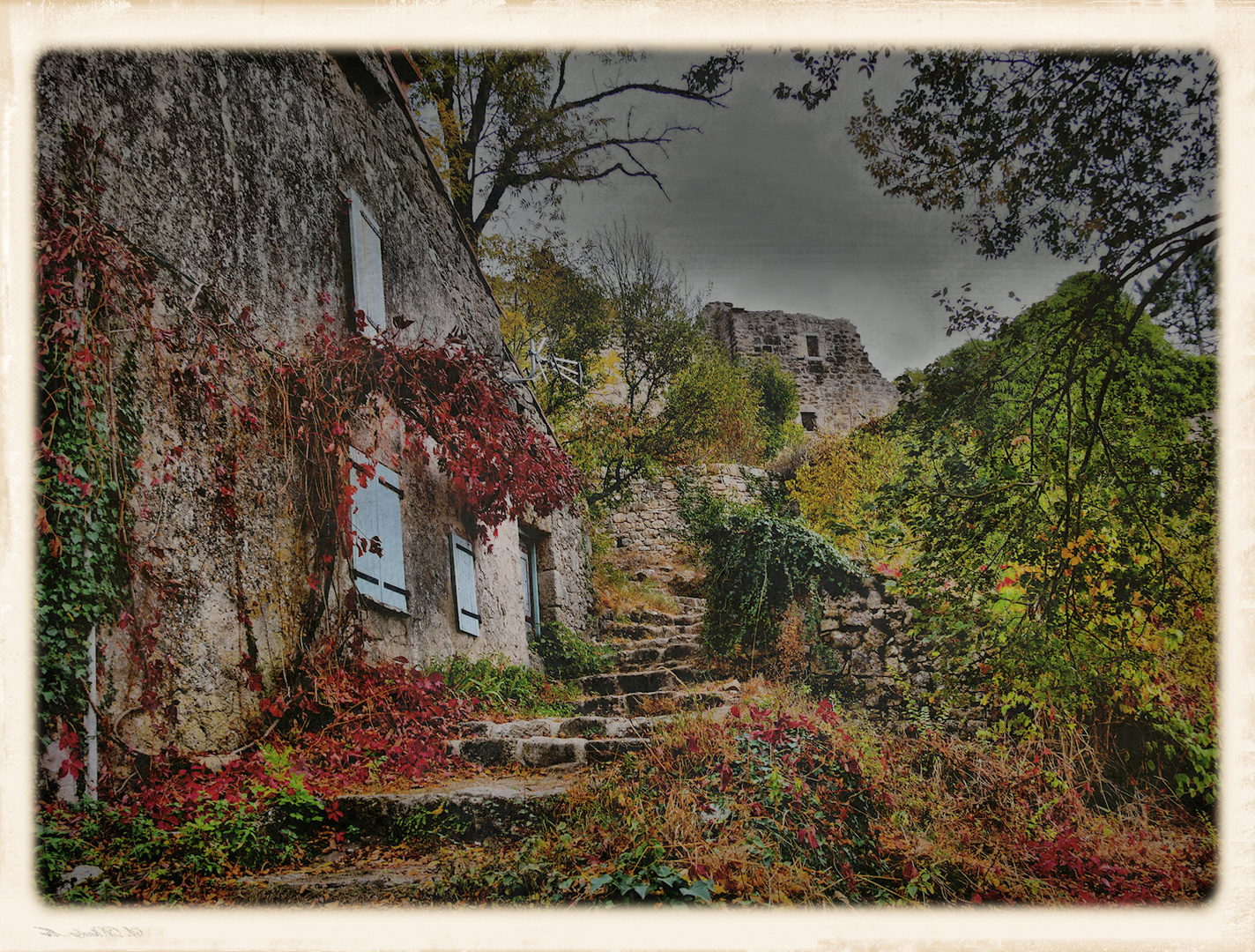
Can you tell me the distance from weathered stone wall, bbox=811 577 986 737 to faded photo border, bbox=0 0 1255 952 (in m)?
1.17

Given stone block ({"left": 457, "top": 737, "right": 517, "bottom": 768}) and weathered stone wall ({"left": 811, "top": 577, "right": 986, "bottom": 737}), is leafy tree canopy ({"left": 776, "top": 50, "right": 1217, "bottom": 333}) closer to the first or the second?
weathered stone wall ({"left": 811, "top": 577, "right": 986, "bottom": 737})

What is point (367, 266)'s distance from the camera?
16.5 feet

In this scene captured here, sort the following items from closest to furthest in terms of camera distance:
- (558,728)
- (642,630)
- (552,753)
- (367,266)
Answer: (552,753), (558,728), (367,266), (642,630)

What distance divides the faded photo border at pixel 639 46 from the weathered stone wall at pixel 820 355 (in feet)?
5.23

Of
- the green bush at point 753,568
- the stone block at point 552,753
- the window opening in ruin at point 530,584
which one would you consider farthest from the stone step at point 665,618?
the stone block at point 552,753

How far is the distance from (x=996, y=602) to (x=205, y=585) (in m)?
3.91

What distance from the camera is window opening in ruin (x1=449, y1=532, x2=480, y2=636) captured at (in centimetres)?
553

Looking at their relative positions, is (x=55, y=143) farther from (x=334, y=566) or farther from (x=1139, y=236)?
(x=1139, y=236)

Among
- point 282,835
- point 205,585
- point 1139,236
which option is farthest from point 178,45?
point 1139,236

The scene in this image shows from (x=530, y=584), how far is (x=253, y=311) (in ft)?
12.8

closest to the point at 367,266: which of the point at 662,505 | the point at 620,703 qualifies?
the point at 662,505

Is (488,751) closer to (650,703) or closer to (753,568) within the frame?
(650,703)

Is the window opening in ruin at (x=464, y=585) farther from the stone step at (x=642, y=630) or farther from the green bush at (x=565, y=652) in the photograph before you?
the stone step at (x=642, y=630)

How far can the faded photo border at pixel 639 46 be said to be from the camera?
2.55 m
